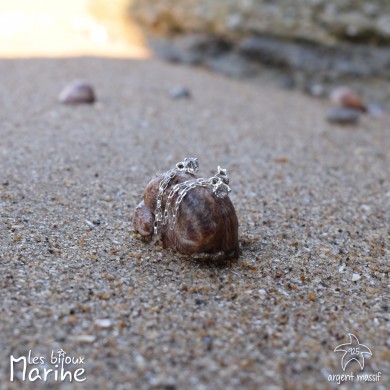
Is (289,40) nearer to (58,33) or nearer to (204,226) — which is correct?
(58,33)

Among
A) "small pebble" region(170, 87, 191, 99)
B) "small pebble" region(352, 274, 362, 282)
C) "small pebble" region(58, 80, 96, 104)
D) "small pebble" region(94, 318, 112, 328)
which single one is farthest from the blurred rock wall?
"small pebble" region(94, 318, 112, 328)

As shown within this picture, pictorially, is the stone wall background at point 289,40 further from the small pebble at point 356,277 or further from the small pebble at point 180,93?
the small pebble at point 356,277

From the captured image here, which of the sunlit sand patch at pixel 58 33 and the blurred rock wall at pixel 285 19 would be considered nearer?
the blurred rock wall at pixel 285 19

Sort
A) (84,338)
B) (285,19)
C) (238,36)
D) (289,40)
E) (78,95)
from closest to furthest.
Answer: (84,338)
(78,95)
(285,19)
(289,40)
(238,36)

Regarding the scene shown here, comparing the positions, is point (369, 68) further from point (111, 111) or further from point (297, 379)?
point (297, 379)

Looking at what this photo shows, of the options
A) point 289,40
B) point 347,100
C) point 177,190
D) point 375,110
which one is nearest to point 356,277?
point 177,190

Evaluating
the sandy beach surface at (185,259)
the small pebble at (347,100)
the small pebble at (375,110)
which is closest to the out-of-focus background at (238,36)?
the small pebble at (375,110)
